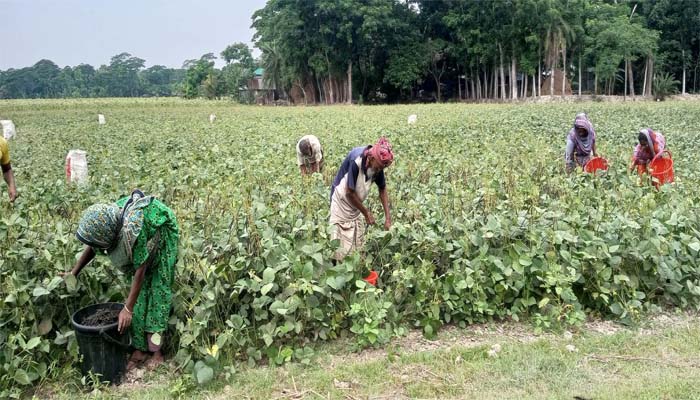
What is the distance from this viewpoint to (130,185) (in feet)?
22.6

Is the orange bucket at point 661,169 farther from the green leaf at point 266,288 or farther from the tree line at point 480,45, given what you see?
the tree line at point 480,45

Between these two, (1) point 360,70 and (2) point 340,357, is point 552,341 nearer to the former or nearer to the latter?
(2) point 340,357

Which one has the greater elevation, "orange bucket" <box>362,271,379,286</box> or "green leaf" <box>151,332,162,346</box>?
"orange bucket" <box>362,271,379,286</box>

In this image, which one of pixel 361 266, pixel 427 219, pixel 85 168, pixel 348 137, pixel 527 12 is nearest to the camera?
pixel 361 266

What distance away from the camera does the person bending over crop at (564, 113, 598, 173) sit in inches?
292

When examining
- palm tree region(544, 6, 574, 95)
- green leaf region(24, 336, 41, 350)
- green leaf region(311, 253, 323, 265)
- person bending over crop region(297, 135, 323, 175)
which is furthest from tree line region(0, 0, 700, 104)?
green leaf region(24, 336, 41, 350)

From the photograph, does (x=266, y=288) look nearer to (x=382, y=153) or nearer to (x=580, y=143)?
(x=382, y=153)

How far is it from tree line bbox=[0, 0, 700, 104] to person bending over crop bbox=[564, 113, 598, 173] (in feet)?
103

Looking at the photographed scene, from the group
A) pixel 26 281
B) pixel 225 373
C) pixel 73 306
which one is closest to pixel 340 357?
pixel 225 373

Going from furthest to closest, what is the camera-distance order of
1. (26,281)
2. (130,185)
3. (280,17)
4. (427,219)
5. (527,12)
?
(280,17) < (527,12) < (130,185) < (427,219) < (26,281)

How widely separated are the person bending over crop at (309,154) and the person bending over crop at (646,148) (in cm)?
391

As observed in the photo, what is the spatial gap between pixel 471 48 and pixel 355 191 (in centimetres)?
3842

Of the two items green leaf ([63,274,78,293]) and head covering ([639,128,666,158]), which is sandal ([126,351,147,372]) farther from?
head covering ([639,128,666,158])

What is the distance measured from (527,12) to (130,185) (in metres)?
35.8
